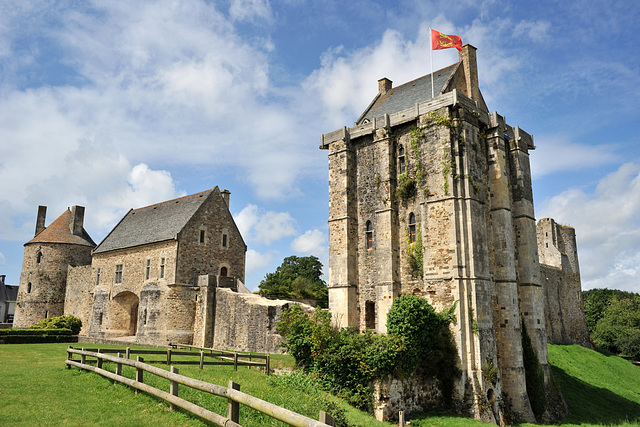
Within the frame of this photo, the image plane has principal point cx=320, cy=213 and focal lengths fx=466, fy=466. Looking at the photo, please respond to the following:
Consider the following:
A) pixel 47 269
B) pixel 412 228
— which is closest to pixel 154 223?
pixel 47 269

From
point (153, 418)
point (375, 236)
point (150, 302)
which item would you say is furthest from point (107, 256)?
point (153, 418)

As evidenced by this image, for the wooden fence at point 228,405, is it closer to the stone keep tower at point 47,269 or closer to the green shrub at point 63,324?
the green shrub at point 63,324

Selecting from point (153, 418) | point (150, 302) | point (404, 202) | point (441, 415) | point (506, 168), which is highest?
point (506, 168)

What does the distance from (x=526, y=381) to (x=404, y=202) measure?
10.4 m

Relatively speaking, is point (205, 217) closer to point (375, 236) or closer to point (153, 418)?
point (375, 236)

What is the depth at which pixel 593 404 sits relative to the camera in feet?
88.0

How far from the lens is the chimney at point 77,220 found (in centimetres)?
4555

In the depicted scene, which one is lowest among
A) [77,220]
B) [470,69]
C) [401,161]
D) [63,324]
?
[63,324]

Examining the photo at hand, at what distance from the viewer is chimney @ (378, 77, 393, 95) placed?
2866cm

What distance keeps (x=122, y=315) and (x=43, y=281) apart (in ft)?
37.5

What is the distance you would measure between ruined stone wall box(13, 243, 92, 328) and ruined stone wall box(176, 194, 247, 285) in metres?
17.9

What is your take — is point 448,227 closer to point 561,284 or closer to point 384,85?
point 384,85

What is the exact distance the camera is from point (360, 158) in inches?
998

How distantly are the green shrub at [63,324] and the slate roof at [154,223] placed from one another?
237 inches
